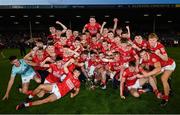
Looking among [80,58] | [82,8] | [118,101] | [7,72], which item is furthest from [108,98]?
[82,8]

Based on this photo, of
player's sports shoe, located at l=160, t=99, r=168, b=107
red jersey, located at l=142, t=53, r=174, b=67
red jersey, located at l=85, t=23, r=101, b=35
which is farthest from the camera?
red jersey, located at l=85, t=23, r=101, b=35

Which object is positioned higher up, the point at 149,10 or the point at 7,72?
the point at 149,10

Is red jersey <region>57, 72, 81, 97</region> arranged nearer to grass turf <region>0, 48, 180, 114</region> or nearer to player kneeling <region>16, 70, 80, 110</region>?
player kneeling <region>16, 70, 80, 110</region>

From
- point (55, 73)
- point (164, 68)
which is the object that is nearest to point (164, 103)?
point (164, 68)

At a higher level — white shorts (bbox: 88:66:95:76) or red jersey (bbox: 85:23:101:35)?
red jersey (bbox: 85:23:101:35)

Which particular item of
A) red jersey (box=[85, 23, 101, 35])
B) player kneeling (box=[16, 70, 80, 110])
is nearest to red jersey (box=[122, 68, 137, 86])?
player kneeling (box=[16, 70, 80, 110])

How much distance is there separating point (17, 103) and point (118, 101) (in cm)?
297

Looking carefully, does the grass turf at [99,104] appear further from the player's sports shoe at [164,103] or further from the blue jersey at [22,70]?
the blue jersey at [22,70]

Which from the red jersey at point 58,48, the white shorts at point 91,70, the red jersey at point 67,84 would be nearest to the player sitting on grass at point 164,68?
the red jersey at point 67,84

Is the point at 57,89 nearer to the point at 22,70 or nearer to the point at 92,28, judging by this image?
the point at 22,70

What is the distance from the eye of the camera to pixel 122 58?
1023 cm

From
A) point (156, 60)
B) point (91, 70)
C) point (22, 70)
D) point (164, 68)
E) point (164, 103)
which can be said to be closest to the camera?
point (164, 103)

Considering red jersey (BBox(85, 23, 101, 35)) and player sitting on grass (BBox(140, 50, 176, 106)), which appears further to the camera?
red jersey (BBox(85, 23, 101, 35))

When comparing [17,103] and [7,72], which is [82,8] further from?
[17,103]
